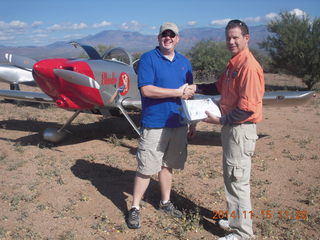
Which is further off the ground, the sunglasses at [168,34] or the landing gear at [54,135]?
the sunglasses at [168,34]

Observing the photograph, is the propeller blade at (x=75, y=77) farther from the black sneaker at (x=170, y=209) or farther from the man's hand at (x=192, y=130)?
the black sneaker at (x=170, y=209)

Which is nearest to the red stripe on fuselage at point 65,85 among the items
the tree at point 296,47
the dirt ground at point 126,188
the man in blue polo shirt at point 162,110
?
the dirt ground at point 126,188

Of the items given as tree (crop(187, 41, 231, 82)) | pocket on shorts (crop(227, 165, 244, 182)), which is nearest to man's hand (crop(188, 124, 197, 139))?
pocket on shorts (crop(227, 165, 244, 182))

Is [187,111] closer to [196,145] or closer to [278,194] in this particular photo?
[278,194]

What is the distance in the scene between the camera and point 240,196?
8.48 ft

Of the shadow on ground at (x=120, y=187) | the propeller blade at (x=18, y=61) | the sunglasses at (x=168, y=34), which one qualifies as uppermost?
the sunglasses at (x=168, y=34)

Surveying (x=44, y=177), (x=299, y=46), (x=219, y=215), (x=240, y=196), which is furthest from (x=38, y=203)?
(x=299, y=46)

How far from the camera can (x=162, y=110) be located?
296 cm

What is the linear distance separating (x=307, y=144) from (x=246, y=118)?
426 cm

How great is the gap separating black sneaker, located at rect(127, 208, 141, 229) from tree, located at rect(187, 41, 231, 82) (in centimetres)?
1744

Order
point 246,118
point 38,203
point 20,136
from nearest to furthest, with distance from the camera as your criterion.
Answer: point 246,118
point 38,203
point 20,136

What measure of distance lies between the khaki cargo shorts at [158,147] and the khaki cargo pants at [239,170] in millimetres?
636

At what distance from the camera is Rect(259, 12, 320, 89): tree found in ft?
47.6

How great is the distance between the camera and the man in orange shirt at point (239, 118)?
2.30 meters
